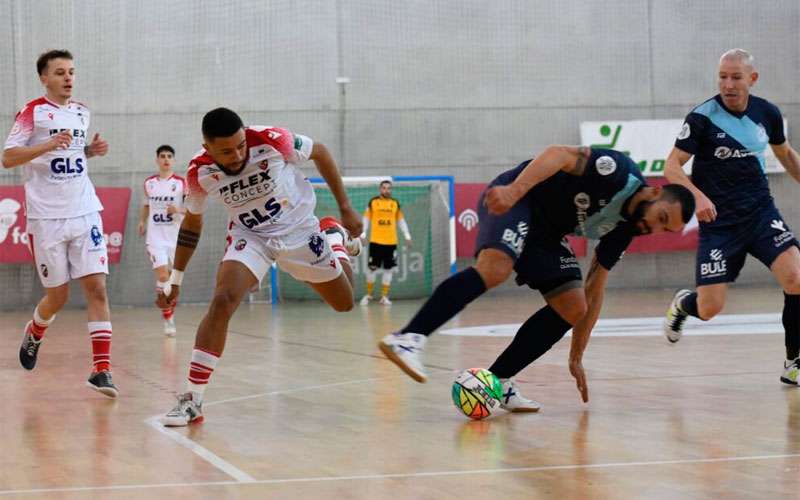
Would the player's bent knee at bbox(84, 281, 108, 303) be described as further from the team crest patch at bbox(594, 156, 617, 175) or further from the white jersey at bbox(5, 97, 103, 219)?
the team crest patch at bbox(594, 156, 617, 175)

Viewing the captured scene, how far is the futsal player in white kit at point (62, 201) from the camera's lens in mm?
→ 7457

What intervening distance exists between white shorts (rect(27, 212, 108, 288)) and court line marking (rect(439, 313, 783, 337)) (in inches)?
198

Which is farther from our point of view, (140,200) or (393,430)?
(140,200)

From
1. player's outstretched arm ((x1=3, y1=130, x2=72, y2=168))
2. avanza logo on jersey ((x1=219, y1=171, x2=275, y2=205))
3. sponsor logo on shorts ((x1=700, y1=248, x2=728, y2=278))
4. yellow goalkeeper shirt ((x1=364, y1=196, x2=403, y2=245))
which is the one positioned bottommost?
yellow goalkeeper shirt ((x1=364, y1=196, x2=403, y2=245))

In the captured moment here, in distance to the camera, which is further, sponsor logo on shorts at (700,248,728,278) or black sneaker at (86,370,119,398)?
sponsor logo on shorts at (700,248,728,278)

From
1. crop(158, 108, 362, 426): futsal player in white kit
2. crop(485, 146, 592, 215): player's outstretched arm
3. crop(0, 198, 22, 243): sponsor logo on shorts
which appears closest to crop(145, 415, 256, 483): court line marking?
crop(158, 108, 362, 426): futsal player in white kit

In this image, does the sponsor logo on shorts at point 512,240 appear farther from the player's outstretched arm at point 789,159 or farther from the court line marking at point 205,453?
the player's outstretched arm at point 789,159

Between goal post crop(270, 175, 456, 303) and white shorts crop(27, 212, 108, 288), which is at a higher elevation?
white shorts crop(27, 212, 108, 288)

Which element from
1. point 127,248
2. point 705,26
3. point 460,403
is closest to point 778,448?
point 460,403

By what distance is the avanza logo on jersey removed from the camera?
610 centimetres

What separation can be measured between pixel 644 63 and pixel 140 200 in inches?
396

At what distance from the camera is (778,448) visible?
16.1 ft

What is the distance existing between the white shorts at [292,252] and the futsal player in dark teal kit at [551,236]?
3.58ft

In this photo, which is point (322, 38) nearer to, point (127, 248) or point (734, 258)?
point (127, 248)
